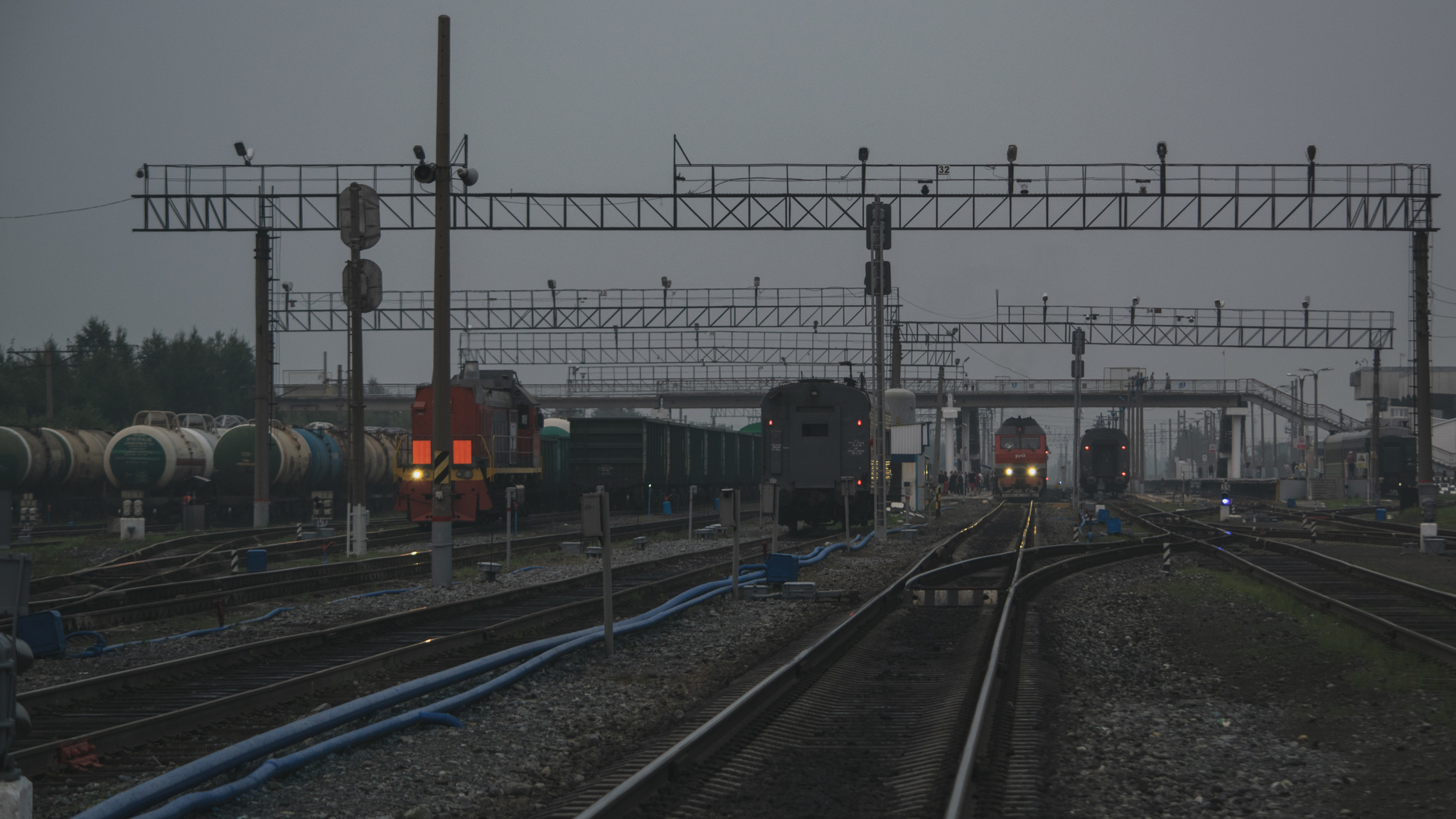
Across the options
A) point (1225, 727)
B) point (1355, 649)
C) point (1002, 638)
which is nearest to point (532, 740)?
point (1225, 727)

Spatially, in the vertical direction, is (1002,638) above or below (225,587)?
above

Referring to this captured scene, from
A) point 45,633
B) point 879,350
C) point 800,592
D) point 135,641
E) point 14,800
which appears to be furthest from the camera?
point 879,350

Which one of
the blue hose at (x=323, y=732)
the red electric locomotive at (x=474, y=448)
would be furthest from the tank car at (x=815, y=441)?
the blue hose at (x=323, y=732)

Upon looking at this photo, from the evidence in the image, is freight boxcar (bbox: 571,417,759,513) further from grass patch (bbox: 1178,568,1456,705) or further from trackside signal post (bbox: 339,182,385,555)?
grass patch (bbox: 1178,568,1456,705)

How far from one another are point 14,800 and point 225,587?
13448 millimetres

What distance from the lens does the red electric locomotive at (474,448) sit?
89.3ft

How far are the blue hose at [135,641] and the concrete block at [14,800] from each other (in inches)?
Answer: 284

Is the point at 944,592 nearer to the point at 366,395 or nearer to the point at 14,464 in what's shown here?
the point at 14,464

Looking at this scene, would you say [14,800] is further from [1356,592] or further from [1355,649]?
[1356,592]

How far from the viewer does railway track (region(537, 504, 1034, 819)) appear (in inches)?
244

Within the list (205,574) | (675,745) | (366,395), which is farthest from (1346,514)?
(366,395)

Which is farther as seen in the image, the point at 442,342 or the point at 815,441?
the point at 815,441

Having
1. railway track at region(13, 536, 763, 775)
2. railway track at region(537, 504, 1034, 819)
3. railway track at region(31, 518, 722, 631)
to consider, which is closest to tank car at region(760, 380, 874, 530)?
railway track at region(31, 518, 722, 631)

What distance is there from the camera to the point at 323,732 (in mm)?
7684
